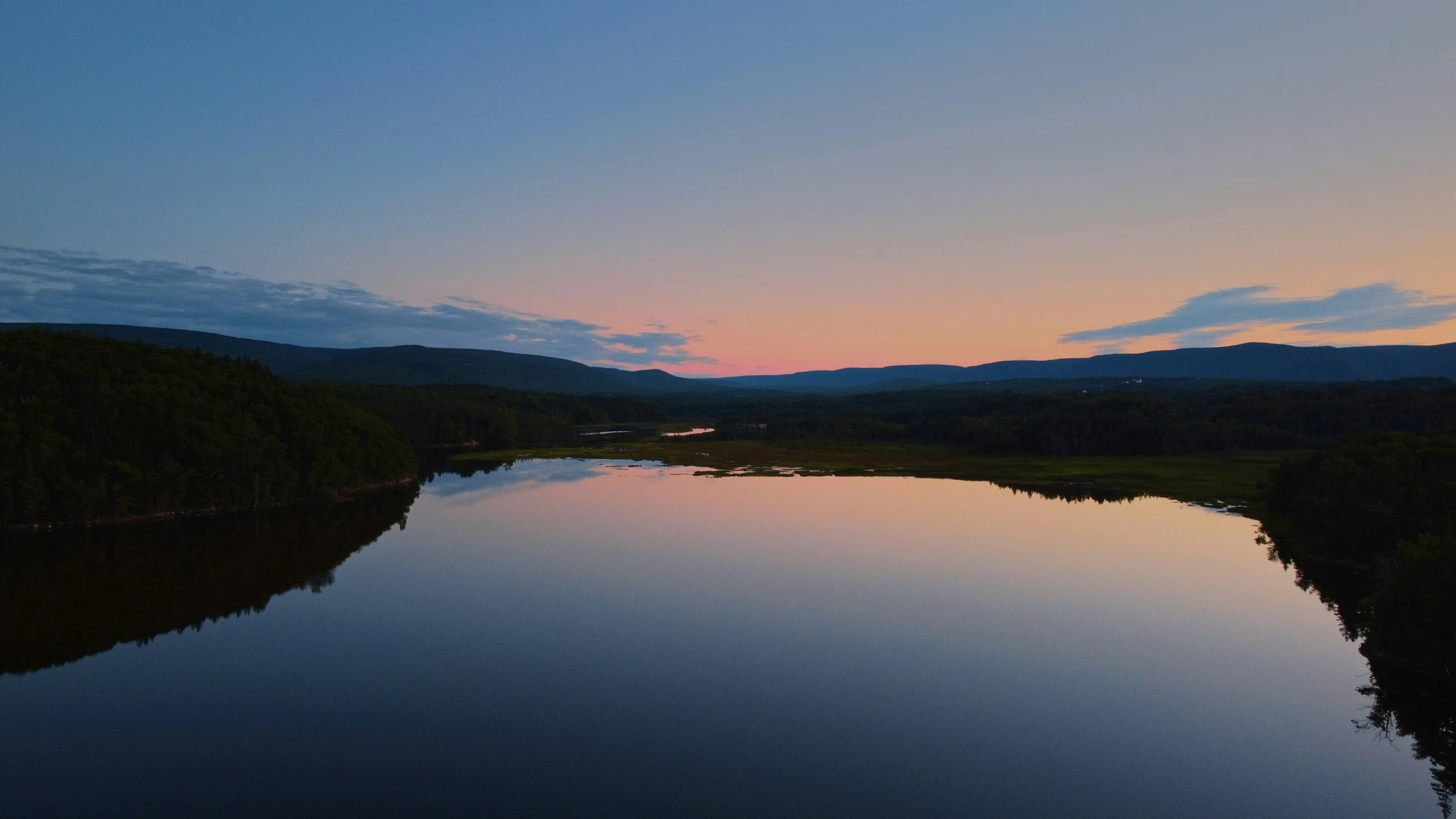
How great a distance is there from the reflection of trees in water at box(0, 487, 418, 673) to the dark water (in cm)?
18

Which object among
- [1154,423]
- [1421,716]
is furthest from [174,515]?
[1154,423]

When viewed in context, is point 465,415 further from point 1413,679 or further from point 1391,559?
point 1413,679

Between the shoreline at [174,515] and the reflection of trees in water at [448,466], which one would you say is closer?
the shoreline at [174,515]

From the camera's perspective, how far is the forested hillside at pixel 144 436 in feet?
117

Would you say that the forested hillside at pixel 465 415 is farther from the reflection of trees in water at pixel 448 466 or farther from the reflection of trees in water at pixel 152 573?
the reflection of trees in water at pixel 152 573

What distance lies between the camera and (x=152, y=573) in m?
28.2

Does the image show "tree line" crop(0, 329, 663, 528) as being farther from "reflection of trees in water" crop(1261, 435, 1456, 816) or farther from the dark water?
"reflection of trees in water" crop(1261, 435, 1456, 816)

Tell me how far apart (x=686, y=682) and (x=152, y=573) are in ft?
73.5

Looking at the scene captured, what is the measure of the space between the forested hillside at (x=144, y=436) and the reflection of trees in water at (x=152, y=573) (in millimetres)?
1548

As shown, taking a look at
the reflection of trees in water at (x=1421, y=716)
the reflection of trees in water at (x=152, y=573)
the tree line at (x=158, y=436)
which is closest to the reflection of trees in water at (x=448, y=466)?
the tree line at (x=158, y=436)

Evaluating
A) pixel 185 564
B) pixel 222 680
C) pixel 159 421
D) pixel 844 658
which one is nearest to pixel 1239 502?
pixel 844 658

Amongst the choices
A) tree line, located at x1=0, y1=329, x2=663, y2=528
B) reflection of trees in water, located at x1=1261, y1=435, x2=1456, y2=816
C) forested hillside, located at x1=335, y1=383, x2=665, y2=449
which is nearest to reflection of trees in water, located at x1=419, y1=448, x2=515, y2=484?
forested hillside, located at x1=335, y1=383, x2=665, y2=449

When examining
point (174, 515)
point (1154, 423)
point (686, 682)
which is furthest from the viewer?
point (1154, 423)

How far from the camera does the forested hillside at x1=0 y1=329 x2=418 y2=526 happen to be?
3581cm
